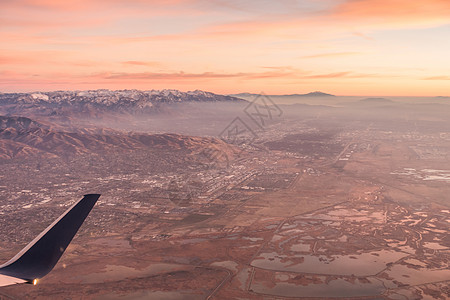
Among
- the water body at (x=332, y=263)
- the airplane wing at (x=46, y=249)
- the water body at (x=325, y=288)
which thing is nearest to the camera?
the airplane wing at (x=46, y=249)

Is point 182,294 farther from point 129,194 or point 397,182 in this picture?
point 397,182

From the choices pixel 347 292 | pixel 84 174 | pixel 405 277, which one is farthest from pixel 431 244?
pixel 84 174

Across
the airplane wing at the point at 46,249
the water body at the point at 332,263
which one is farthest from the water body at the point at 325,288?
the airplane wing at the point at 46,249

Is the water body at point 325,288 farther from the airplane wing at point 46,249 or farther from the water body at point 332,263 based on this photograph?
the airplane wing at point 46,249

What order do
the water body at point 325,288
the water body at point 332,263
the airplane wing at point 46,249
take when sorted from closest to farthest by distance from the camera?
the airplane wing at point 46,249 → the water body at point 325,288 → the water body at point 332,263

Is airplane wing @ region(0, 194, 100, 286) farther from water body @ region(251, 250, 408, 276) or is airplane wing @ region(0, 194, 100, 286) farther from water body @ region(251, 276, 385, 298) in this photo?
water body @ region(251, 250, 408, 276)

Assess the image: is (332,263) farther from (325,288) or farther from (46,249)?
(46,249)

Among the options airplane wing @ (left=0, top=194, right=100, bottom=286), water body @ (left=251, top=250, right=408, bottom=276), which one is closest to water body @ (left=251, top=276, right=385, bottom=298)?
water body @ (left=251, top=250, right=408, bottom=276)

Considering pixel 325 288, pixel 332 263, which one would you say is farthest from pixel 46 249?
pixel 332 263

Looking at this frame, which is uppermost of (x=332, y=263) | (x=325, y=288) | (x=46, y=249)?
(x=46, y=249)
